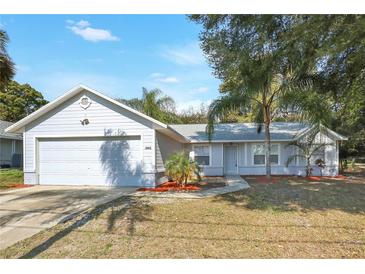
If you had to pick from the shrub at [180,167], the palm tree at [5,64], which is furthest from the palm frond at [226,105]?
the palm tree at [5,64]

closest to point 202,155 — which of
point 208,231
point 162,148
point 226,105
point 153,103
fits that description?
point 162,148

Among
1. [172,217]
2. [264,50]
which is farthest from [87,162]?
[264,50]

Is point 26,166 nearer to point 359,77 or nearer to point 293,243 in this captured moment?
point 293,243

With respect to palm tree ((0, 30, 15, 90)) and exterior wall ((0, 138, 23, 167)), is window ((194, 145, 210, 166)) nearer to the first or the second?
palm tree ((0, 30, 15, 90))

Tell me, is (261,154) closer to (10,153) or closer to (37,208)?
(37,208)

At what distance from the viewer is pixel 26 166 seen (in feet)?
47.4

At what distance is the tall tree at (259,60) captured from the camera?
842 centimetres

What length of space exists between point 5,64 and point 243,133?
14.0m

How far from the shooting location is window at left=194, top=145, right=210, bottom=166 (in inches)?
795

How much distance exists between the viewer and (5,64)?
42.8 ft

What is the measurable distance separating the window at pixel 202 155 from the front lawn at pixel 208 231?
10498mm

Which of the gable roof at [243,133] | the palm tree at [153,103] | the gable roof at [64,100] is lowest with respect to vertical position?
the gable roof at [243,133]

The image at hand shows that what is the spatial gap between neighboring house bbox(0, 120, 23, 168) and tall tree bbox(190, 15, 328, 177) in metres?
16.2

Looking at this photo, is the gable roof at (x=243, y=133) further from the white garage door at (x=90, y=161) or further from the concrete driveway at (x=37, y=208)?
the concrete driveway at (x=37, y=208)
